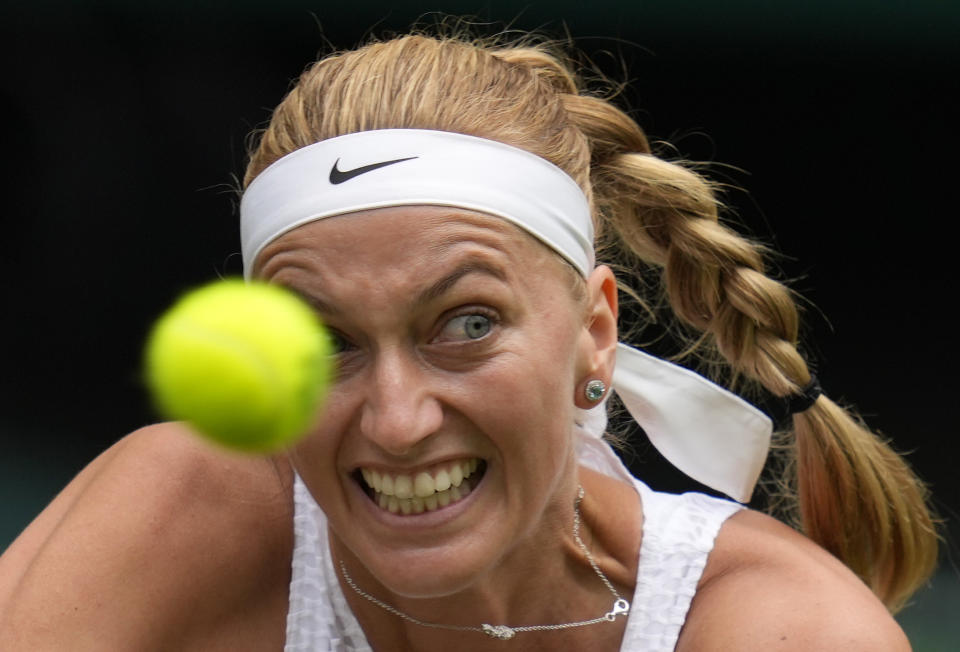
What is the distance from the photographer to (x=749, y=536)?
6.72ft

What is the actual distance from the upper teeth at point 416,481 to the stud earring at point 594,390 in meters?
Answer: 0.30

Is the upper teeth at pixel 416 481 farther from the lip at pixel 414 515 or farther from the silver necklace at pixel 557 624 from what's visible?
the silver necklace at pixel 557 624

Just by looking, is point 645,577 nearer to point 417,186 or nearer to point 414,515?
point 414,515

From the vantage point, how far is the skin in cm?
164

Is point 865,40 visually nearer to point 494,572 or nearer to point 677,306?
point 677,306

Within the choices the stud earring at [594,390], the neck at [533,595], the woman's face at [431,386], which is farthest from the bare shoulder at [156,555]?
the stud earring at [594,390]

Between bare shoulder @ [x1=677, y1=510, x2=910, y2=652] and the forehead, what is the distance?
610mm

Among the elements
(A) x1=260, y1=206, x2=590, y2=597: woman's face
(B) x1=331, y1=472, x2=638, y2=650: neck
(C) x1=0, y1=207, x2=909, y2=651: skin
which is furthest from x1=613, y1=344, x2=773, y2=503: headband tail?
(A) x1=260, y1=206, x2=590, y2=597: woman's face

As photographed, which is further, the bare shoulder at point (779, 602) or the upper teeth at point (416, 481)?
the bare shoulder at point (779, 602)

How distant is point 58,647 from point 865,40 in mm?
2584

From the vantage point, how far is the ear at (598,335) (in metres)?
1.90

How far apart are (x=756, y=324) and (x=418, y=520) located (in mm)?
745

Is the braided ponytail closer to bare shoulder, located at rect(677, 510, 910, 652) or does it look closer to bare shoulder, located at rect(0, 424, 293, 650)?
bare shoulder, located at rect(677, 510, 910, 652)

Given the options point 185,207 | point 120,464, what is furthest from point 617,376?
point 185,207
